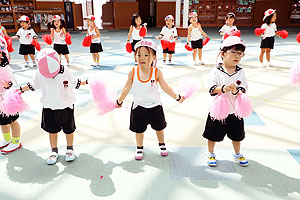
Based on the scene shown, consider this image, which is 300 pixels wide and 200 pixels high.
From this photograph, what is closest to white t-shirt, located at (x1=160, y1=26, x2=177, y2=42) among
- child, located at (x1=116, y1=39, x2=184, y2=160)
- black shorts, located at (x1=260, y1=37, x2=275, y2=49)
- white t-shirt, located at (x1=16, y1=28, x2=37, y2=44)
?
black shorts, located at (x1=260, y1=37, x2=275, y2=49)

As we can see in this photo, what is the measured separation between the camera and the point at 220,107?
2.18 m

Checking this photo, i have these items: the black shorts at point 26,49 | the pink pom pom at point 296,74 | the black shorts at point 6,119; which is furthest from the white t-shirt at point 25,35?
the pink pom pom at point 296,74

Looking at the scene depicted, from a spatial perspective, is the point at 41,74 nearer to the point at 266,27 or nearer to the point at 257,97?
the point at 257,97

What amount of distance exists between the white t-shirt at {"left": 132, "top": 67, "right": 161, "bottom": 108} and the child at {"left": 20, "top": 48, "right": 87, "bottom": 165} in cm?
53

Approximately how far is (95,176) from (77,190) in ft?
0.76

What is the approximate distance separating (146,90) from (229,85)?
79cm

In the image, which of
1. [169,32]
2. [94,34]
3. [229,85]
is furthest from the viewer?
[169,32]

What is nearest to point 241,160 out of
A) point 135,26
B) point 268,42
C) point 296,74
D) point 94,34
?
point 296,74

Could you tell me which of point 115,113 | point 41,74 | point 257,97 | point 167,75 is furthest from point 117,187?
point 167,75

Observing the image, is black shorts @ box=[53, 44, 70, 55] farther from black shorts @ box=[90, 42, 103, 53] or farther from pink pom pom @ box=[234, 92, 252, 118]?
pink pom pom @ box=[234, 92, 252, 118]

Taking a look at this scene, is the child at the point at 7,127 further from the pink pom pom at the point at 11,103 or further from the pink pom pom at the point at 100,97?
the pink pom pom at the point at 100,97

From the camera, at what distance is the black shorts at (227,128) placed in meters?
2.36

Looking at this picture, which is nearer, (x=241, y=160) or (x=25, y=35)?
(x=241, y=160)

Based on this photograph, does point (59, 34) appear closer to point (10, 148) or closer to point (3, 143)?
point (3, 143)
